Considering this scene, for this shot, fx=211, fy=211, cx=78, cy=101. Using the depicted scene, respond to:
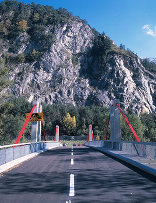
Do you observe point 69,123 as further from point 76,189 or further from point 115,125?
point 76,189

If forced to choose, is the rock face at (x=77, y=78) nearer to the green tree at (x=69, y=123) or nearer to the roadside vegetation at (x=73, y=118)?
the roadside vegetation at (x=73, y=118)

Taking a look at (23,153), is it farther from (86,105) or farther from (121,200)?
(86,105)

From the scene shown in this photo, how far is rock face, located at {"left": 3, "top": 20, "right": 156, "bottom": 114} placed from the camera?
98875 mm

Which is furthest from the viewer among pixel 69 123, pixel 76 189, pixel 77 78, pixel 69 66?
pixel 69 66

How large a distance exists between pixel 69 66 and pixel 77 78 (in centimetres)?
742

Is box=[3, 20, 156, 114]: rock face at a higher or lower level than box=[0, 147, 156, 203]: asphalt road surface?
higher

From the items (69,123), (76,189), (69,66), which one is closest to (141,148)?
(76,189)

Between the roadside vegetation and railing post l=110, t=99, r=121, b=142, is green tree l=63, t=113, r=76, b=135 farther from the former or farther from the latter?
railing post l=110, t=99, r=121, b=142

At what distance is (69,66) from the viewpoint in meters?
107

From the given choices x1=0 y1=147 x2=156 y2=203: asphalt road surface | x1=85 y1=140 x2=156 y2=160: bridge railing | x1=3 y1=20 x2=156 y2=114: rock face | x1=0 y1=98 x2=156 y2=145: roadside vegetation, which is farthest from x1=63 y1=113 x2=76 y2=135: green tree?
x1=0 y1=147 x2=156 y2=203: asphalt road surface

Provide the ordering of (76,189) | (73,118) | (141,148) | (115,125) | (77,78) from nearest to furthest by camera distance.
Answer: (76,189) → (141,148) → (115,125) → (73,118) → (77,78)

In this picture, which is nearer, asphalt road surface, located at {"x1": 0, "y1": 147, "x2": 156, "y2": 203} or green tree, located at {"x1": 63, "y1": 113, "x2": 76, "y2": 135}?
asphalt road surface, located at {"x1": 0, "y1": 147, "x2": 156, "y2": 203}

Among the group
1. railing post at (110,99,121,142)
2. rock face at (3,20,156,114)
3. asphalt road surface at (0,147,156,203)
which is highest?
rock face at (3,20,156,114)

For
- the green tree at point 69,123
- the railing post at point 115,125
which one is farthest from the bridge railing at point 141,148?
the green tree at point 69,123
